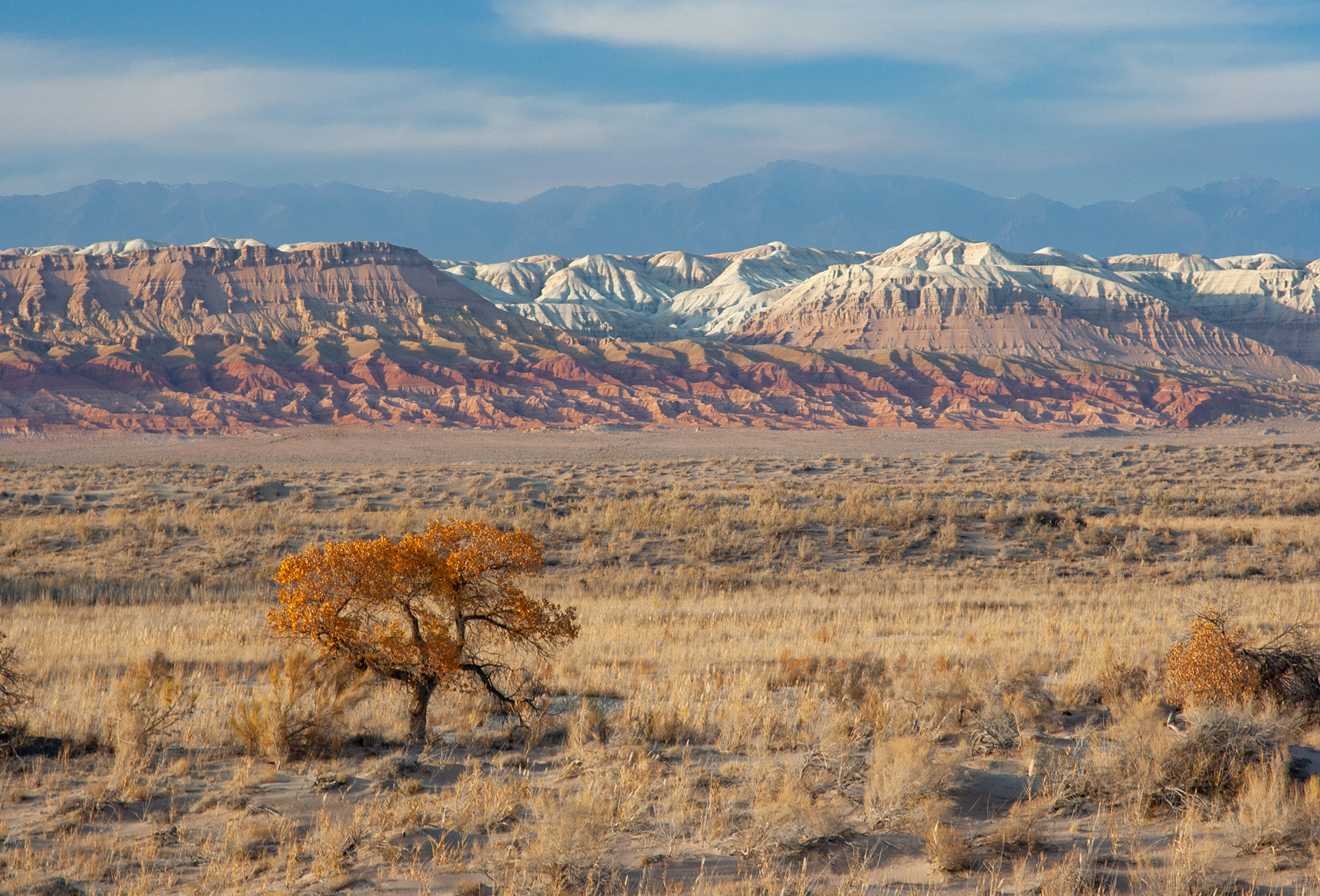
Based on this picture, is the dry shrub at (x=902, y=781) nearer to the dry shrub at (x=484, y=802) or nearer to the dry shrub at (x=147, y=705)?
the dry shrub at (x=484, y=802)

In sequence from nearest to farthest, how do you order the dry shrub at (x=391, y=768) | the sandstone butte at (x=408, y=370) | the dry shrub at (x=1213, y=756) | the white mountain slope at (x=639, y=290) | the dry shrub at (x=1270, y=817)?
the dry shrub at (x=1270, y=817) → the dry shrub at (x=1213, y=756) → the dry shrub at (x=391, y=768) → the sandstone butte at (x=408, y=370) → the white mountain slope at (x=639, y=290)

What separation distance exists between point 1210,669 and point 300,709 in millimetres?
6882

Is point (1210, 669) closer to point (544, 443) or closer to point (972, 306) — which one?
point (544, 443)

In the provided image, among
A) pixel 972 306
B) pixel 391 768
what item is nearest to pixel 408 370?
pixel 972 306

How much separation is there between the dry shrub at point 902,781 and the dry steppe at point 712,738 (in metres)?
0.02

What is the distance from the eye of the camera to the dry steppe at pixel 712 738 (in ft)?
16.0

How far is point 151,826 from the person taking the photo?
17.4 feet

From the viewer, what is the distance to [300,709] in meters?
6.86

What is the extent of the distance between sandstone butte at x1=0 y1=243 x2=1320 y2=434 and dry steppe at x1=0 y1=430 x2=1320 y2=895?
65166mm

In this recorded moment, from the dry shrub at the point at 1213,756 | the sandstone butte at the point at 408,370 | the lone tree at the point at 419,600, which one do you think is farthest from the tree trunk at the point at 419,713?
the sandstone butte at the point at 408,370

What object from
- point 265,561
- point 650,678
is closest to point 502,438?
point 265,561

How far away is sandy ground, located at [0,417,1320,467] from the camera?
184 ft

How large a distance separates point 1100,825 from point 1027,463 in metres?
45.9

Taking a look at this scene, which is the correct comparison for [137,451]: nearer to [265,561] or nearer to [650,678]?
[265,561]
